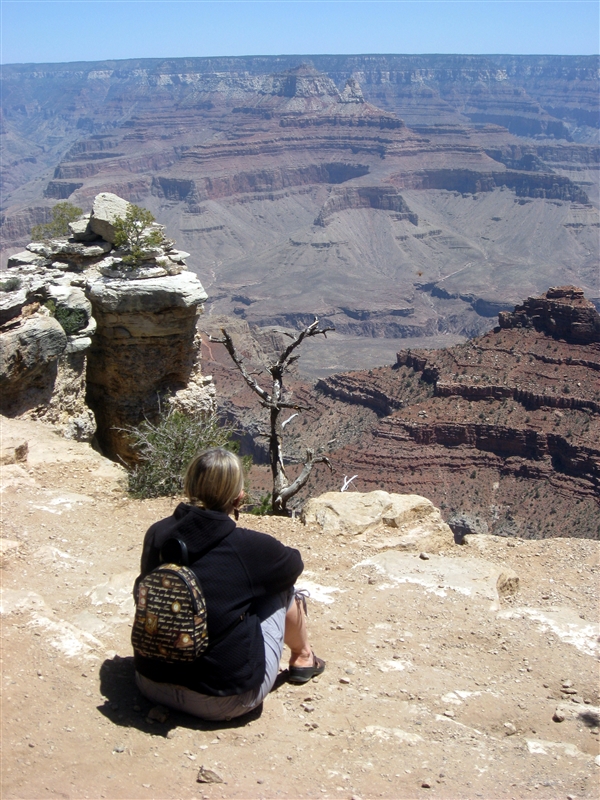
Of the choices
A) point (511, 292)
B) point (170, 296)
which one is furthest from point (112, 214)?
point (511, 292)

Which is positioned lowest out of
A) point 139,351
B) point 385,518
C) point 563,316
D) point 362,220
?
point 362,220

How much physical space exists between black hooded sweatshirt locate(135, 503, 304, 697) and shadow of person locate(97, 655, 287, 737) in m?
0.26

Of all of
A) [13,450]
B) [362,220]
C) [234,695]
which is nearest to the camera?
[234,695]

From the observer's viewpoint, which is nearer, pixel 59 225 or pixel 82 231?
pixel 82 231

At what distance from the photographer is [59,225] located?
15.4 metres

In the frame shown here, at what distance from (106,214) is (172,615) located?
34.3ft

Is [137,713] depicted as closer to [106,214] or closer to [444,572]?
[444,572]

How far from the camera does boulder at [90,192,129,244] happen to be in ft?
46.2

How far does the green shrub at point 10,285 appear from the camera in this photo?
40.3ft

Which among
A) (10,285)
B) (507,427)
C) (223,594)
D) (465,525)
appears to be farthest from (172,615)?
(507,427)

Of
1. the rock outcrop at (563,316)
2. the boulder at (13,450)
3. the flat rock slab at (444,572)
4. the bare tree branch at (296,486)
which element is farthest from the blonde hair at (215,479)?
the rock outcrop at (563,316)

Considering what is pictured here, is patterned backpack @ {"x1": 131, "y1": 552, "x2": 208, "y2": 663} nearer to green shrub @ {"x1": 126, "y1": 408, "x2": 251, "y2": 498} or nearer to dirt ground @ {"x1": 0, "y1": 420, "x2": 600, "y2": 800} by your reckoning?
dirt ground @ {"x1": 0, "y1": 420, "x2": 600, "y2": 800}

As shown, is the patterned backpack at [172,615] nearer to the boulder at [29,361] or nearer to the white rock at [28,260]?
the boulder at [29,361]

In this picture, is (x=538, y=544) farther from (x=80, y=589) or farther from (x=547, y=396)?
(x=547, y=396)
